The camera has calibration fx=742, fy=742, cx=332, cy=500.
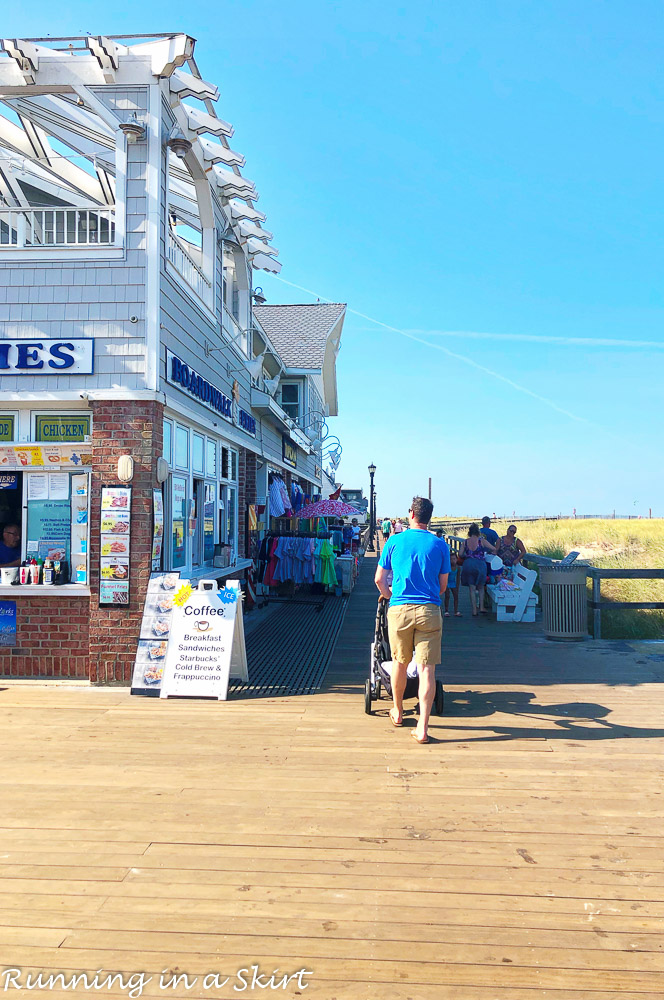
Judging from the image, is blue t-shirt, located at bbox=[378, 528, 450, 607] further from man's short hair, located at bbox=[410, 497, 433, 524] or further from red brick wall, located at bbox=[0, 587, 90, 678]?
red brick wall, located at bbox=[0, 587, 90, 678]

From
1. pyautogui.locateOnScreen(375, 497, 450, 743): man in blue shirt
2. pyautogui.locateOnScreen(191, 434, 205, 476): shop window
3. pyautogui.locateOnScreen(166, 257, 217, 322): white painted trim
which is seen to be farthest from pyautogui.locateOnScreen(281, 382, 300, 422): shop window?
pyautogui.locateOnScreen(375, 497, 450, 743): man in blue shirt

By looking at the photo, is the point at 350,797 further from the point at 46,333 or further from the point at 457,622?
the point at 457,622

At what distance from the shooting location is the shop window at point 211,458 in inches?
396

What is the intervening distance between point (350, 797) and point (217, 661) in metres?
2.76

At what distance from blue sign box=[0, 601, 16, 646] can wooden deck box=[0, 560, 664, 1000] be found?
992 millimetres

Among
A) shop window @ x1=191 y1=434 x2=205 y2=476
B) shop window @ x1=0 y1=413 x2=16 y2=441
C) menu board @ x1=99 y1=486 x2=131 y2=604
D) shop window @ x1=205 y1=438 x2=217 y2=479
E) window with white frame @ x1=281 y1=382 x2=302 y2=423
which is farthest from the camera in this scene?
window with white frame @ x1=281 y1=382 x2=302 y2=423

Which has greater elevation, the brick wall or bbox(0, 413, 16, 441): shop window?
bbox(0, 413, 16, 441): shop window

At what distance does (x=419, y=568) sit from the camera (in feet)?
18.3

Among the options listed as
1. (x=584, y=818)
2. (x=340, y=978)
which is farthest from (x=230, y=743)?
(x=340, y=978)

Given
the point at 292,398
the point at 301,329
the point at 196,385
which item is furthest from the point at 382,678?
the point at 301,329

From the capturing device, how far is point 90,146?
8.43 m

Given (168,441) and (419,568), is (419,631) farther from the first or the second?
(168,441)

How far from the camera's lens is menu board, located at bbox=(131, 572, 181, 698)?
6953 mm

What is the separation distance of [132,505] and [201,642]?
148cm
